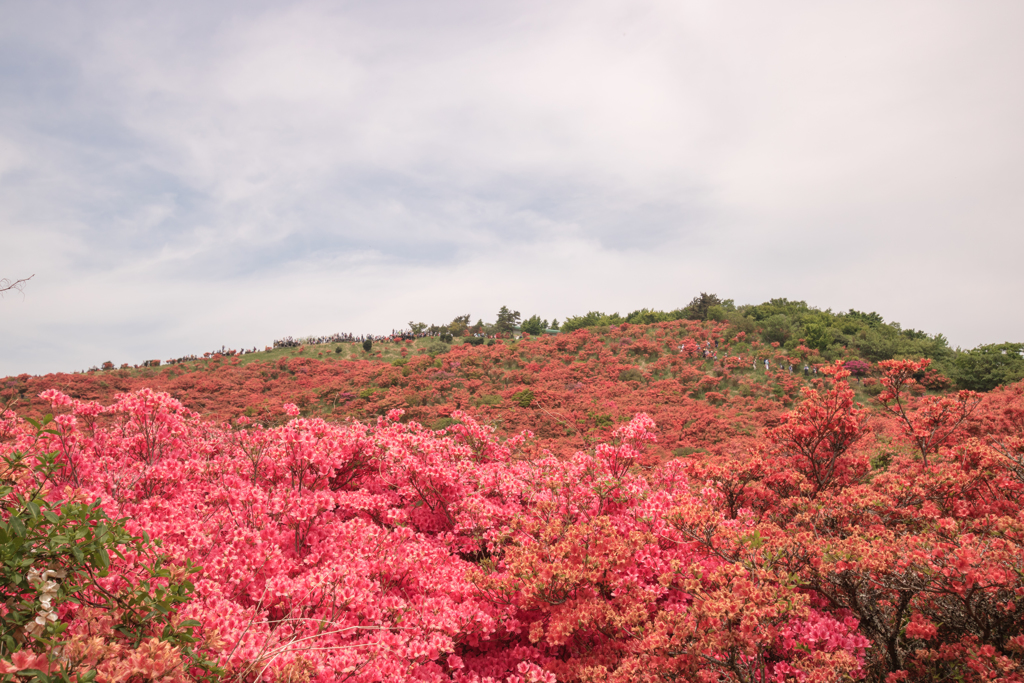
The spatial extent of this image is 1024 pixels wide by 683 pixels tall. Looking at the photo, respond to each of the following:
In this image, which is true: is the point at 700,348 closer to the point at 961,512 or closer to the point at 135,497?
the point at 961,512

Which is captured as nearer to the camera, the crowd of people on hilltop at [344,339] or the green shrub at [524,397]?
the green shrub at [524,397]

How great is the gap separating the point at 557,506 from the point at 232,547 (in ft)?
10.0

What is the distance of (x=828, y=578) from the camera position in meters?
3.83

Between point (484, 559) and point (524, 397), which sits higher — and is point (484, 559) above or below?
below

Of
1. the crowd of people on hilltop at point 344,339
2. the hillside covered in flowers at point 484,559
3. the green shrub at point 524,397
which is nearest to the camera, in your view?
the hillside covered in flowers at point 484,559

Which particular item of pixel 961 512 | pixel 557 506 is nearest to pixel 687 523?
pixel 557 506

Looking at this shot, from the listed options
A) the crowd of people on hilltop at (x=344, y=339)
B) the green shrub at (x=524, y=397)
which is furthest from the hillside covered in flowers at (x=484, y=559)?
the crowd of people on hilltop at (x=344, y=339)

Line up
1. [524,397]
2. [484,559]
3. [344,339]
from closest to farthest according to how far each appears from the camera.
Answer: [484,559] < [524,397] < [344,339]

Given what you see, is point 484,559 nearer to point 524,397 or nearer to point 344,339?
point 524,397

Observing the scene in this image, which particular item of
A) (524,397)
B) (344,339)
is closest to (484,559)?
(524,397)

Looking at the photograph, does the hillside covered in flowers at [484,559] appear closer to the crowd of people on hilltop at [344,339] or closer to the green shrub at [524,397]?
the green shrub at [524,397]

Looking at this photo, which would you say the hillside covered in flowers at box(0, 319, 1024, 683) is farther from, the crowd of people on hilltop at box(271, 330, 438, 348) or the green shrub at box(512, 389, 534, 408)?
the crowd of people on hilltop at box(271, 330, 438, 348)

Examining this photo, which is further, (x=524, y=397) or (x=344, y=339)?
(x=344, y=339)

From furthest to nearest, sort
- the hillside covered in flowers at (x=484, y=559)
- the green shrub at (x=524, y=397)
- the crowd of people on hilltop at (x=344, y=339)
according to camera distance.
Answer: the crowd of people on hilltop at (x=344, y=339), the green shrub at (x=524, y=397), the hillside covered in flowers at (x=484, y=559)
